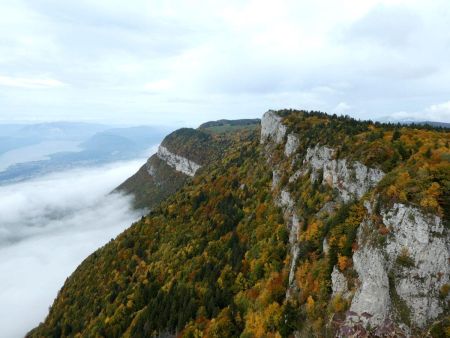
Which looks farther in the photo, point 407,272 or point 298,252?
point 298,252

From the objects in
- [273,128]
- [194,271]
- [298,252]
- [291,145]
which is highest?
[273,128]

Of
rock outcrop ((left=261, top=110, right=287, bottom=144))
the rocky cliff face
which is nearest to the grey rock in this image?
rock outcrop ((left=261, top=110, right=287, bottom=144))

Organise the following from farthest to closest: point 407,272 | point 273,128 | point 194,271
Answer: point 273,128
point 194,271
point 407,272

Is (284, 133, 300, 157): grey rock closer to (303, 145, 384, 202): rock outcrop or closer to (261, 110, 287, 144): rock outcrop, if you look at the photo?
(261, 110, 287, 144): rock outcrop

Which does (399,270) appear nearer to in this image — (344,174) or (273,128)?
(344,174)

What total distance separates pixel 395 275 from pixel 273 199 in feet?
142

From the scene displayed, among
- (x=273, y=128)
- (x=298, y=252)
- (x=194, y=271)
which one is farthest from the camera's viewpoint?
(x=273, y=128)

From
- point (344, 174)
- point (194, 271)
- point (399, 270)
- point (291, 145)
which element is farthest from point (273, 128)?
point (399, 270)

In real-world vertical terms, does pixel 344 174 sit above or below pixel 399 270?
above

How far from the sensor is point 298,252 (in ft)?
145

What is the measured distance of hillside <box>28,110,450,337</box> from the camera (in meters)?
28.9

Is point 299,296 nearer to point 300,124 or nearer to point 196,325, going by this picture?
point 196,325

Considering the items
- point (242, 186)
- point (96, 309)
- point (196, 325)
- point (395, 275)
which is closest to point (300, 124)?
point (242, 186)

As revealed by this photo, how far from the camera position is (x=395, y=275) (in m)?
29.2
